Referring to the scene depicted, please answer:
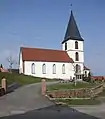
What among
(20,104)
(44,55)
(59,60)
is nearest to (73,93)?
(20,104)

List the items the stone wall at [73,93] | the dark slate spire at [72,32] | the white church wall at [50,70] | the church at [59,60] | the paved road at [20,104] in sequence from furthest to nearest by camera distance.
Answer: the dark slate spire at [72,32] → the church at [59,60] → the white church wall at [50,70] → the stone wall at [73,93] → the paved road at [20,104]

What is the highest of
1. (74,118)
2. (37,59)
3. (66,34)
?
(66,34)

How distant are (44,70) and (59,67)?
14.8 ft

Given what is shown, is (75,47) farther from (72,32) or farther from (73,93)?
(73,93)

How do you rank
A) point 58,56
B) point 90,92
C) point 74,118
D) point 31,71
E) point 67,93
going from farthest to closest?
point 58,56, point 31,71, point 90,92, point 67,93, point 74,118

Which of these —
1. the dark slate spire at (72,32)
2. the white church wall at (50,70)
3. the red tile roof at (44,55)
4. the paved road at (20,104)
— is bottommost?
the paved road at (20,104)

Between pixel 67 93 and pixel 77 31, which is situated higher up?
pixel 77 31

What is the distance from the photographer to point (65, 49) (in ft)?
254

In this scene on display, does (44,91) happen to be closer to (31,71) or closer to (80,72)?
(31,71)

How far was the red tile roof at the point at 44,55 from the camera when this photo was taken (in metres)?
70.4

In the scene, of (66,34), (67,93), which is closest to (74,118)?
(67,93)

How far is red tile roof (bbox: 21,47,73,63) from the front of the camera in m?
70.4

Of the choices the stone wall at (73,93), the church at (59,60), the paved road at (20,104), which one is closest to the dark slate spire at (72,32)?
the church at (59,60)

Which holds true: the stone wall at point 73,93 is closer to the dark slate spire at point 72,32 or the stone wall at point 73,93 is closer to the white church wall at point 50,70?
the white church wall at point 50,70
